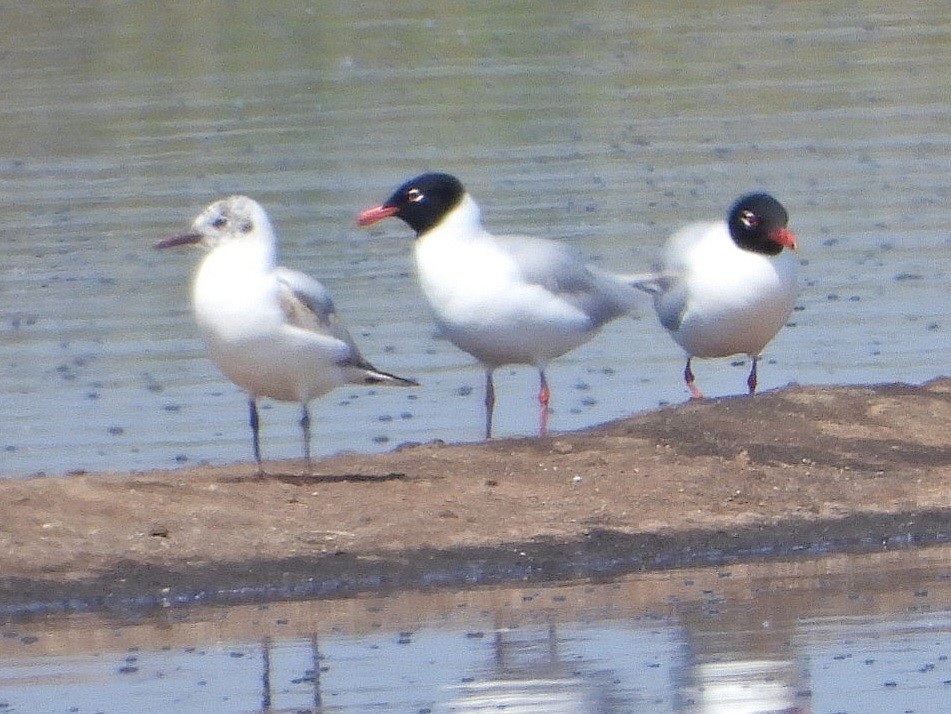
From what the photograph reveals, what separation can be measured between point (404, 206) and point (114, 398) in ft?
8.20

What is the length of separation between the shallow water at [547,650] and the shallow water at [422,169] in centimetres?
336

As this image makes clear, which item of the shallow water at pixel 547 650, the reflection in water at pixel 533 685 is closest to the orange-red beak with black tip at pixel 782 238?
the shallow water at pixel 547 650

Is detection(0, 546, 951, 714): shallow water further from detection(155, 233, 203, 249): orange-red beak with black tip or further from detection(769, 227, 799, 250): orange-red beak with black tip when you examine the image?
detection(769, 227, 799, 250): orange-red beak with black tip

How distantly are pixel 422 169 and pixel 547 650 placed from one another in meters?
12.8

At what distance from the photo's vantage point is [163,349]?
1498 cm

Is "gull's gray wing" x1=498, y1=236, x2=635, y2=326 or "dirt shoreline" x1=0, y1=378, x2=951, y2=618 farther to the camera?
"gull's gray wing" x1=498, y1=236, x2=635, y2=326

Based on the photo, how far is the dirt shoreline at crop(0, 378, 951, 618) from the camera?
31.6 feet

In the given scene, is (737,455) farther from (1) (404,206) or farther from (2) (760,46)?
(2) (760,46)

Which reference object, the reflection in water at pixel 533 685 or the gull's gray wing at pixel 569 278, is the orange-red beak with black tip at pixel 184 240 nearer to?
the gull's gray wing at pixel 569 278

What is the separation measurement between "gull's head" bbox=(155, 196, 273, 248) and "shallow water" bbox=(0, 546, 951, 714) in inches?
65.1

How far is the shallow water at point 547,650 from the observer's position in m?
7.85

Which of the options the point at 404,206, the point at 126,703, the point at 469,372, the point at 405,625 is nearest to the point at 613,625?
the point at 405,625

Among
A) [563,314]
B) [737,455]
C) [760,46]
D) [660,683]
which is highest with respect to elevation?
[760,46]

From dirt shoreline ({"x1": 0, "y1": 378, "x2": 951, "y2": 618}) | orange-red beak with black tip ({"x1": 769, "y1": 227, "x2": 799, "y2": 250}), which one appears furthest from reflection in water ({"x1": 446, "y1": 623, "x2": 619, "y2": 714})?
orange-red beak with black tip ({"x1": 769, "y1": 227, "x2": 799, "y2": 250})
